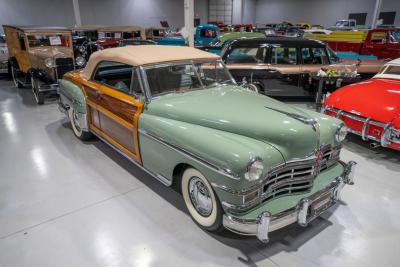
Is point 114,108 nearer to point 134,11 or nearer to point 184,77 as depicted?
point 184,77

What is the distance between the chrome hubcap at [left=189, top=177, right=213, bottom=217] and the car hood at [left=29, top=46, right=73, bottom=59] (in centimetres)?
595

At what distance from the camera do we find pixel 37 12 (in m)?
18.1

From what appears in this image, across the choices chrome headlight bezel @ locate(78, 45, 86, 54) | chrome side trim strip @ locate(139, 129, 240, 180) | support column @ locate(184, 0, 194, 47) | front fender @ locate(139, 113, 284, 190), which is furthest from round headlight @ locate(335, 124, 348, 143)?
chrome headlight bezel @ locate(78, 45, 86, 54)

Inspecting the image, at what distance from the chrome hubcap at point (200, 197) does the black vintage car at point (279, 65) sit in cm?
422

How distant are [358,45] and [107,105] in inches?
421

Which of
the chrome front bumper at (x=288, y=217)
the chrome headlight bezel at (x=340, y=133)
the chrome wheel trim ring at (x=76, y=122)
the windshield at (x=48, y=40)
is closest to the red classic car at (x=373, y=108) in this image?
the chrome headlight bezel at (x=340, y=133)

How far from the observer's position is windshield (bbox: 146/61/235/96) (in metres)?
3.34

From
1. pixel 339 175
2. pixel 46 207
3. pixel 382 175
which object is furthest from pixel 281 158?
pixel 46 207

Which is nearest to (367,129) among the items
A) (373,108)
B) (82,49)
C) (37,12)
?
(373,108)

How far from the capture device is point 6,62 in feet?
32.8

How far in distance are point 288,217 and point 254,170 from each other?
19.6 inches

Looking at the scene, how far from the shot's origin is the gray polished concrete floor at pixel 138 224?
254 cm

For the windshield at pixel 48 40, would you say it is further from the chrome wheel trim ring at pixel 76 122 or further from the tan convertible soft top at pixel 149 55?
the tan convertible soft top at pixel 149 55

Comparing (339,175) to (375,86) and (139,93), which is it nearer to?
(139,93)
